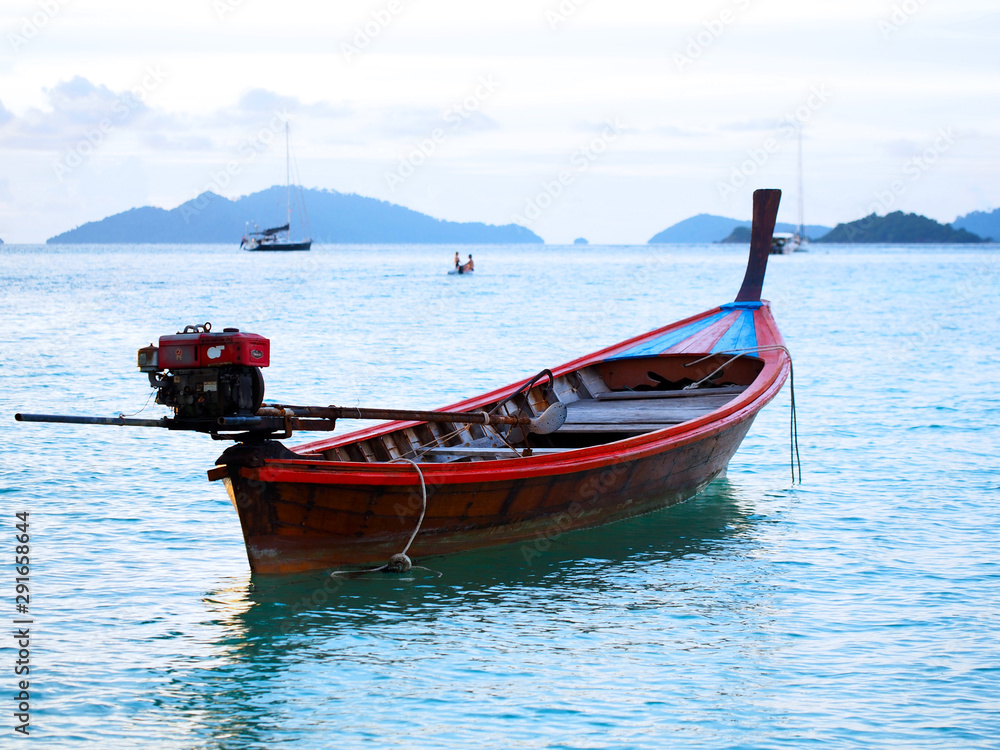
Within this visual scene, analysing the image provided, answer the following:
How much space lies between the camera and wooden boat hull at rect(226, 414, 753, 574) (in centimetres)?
729

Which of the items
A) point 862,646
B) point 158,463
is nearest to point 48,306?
point 158,463

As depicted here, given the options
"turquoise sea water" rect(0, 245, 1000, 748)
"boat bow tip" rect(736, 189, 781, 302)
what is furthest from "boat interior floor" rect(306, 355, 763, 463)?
"boat bow tip" rect(736, 189, 781, 302)

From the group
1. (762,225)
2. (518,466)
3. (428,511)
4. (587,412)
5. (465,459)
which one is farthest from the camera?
(762,225)

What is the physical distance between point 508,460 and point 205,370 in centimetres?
253

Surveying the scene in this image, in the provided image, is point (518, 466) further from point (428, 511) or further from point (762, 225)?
point (762, 225)

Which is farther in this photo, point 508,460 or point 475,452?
point 475,452

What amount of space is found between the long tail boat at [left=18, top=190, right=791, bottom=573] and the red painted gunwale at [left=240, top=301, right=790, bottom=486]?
0.01 m

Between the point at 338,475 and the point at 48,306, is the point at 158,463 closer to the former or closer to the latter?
the point at 338,475

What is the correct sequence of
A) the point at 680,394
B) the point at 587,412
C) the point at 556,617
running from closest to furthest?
the point at 556,617
the point at 587,412
the point at 680,394

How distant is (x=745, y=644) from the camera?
709cm

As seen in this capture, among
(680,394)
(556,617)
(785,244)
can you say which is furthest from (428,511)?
(785,244)

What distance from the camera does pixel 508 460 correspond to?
8.15m

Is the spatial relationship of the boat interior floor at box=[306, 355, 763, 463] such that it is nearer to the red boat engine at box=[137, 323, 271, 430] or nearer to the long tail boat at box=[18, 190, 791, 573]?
Result: the long tail boat at box=[18, 190, 791, 573]

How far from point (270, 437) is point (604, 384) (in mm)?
6184
